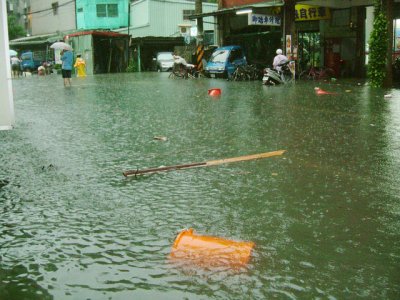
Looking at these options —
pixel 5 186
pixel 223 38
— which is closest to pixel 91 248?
pixel 5 186

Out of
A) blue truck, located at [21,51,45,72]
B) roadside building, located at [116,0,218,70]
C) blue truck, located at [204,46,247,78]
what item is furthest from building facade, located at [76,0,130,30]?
blue truck, located at [204,46,247,78]

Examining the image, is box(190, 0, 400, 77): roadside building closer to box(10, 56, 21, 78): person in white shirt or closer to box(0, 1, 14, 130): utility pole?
box(10, 56, 21, 78): person in white shirt

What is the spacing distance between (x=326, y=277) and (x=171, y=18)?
41.1 meters

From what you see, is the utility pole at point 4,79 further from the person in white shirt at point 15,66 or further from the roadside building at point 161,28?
the roadside building at point 161,28

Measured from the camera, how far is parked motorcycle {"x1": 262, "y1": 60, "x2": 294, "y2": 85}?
65.5 ft

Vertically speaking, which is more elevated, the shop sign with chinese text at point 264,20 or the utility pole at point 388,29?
the shop sign with chinese text at point 264,20

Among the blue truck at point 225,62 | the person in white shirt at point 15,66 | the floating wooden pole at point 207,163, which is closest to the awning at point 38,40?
the person in white shirt at point 15,66

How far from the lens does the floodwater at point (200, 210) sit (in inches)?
109

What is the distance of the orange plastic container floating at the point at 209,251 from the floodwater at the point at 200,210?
78mm

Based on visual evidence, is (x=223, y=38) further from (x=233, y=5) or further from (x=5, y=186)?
(x=5, y=186)

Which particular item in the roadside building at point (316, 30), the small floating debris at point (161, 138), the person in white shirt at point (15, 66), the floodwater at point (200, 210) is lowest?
the floodwater at point (200, 210)

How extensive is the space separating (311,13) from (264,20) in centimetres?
299

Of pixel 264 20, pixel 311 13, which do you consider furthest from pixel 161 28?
pixel 264 20

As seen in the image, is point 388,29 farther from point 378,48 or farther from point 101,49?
point 101,49
